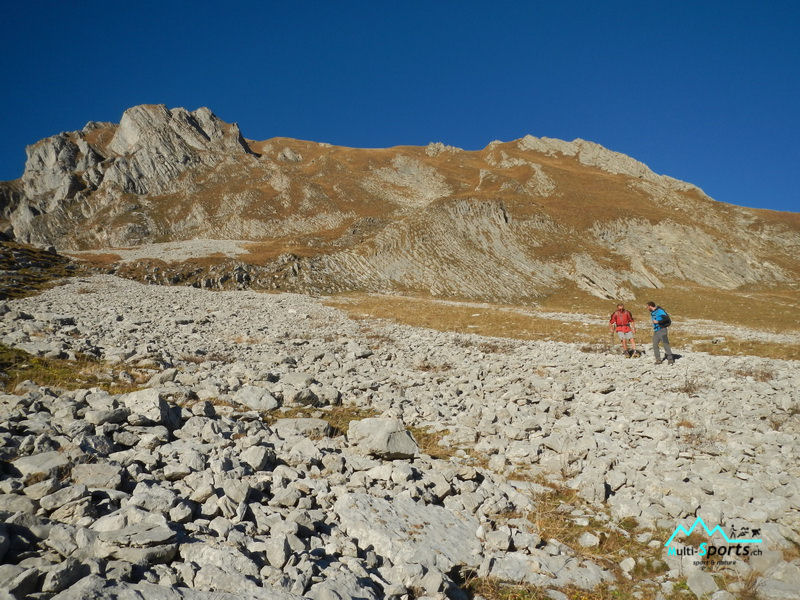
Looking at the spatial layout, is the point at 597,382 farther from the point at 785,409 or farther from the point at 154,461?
the point at 154,461

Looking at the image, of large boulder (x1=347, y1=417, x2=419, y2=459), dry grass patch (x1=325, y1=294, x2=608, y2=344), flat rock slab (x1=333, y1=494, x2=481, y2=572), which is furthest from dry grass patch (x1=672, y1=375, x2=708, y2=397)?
flat rock slab (x1=333, y1=494, x2=481, y2=572)

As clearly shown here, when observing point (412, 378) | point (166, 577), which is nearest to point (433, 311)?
point (412, 378)

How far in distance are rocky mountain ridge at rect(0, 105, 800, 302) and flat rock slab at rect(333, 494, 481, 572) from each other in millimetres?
49603

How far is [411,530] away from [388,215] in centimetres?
10601

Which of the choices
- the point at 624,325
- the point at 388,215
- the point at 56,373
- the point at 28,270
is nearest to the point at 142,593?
the point at 56,373

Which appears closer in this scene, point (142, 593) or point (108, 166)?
point (142, 593)

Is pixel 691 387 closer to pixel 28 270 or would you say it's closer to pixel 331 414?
pixel 331 414

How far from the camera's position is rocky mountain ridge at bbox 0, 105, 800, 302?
65.0m

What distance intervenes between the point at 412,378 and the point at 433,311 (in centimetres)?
2439

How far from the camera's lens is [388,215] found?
10875cm

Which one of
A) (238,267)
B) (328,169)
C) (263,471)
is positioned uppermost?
(328,169)

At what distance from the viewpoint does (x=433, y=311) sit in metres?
39.3

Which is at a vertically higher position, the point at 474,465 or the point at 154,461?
the point at 154,461

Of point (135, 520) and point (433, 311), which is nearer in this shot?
point (135, 520)
